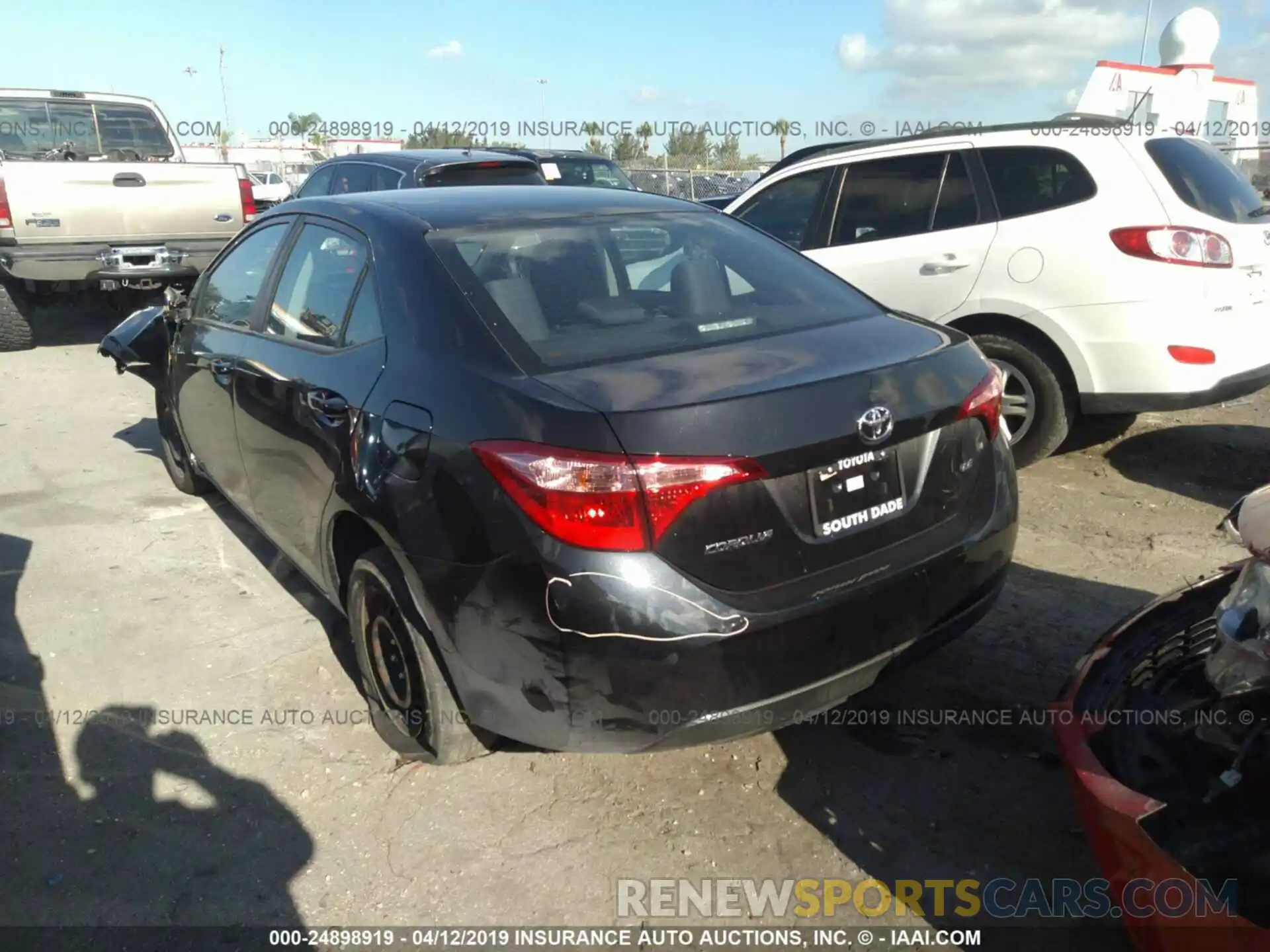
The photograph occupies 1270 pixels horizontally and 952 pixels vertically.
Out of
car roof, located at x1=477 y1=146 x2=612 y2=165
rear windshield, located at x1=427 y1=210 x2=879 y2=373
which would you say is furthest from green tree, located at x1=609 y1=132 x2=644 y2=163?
rear windshield, located at x1=427 y1=210 x2=879 y2=373

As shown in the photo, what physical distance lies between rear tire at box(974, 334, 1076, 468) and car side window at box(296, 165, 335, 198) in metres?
6.20

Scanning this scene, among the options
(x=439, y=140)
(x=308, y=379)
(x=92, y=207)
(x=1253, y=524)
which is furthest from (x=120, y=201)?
(x=439, y=140)

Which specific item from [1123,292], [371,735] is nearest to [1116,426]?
[1123,292]

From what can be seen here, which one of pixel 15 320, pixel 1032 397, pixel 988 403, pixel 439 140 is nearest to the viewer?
pixel 988 403

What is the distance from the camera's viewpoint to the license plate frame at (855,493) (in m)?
2.42

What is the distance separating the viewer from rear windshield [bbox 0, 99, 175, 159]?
9.58m

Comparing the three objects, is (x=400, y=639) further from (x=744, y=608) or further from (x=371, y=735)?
(x=744, y=608)

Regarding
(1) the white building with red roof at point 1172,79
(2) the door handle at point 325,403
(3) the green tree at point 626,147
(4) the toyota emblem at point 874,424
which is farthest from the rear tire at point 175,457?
(3) the green tree at point 626,147

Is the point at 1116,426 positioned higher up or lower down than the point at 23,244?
lower down

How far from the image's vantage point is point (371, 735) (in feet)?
10.9

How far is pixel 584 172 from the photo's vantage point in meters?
11.3

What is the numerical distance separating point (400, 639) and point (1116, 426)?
478 cm

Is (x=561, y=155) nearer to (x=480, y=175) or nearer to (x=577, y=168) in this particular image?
(x=577, y=168)

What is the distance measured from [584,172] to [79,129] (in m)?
5.12
